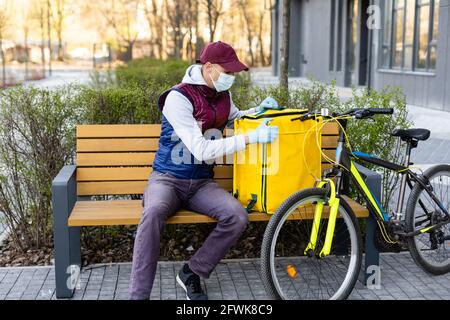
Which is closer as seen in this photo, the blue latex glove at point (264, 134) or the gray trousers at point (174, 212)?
the gray trousers at point (174, 212)

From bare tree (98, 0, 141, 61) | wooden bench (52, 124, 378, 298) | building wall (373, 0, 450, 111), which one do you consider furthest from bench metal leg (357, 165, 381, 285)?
bare tree (98, 0, 141, 61)

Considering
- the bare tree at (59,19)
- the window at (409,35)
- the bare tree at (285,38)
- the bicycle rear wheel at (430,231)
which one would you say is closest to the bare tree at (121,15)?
the bare tree at (59,19)

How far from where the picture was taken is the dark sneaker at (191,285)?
13.3 feet

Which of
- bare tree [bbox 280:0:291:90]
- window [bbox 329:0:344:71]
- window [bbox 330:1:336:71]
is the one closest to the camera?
bare tree [bbox 280:0:291:90]

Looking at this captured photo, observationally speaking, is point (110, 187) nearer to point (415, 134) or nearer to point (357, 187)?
point (357, 187)

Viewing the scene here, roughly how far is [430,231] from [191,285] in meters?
1.60

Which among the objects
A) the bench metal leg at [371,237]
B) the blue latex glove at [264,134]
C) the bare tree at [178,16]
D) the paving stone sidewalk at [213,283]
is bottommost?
the paving stone sidewalk at [213,283]

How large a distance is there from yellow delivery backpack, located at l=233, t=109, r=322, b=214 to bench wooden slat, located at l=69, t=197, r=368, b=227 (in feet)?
0.45

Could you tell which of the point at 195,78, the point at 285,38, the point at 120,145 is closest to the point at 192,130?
the point at 195,78

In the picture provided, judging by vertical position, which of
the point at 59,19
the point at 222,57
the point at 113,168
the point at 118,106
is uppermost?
the point at 59,19

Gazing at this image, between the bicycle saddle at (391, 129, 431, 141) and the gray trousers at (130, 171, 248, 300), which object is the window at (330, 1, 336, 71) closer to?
the bicycle saddle at (391, 129, 431, 141)

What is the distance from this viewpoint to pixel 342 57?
81.6 feet

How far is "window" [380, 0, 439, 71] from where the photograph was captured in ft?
52.3

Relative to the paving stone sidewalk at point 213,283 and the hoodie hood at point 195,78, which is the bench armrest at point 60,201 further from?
the hoodie hood at point 195,78
